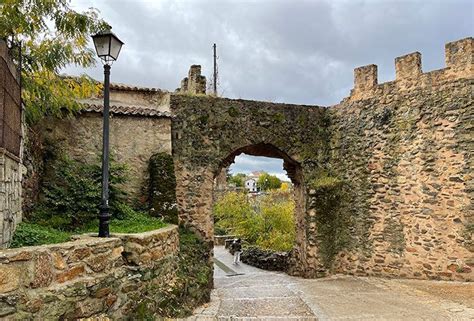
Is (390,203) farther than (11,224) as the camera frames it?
Yes

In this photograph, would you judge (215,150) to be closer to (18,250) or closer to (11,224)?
(11,224)

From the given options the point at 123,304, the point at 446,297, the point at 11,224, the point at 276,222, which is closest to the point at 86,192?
the point at 11,224

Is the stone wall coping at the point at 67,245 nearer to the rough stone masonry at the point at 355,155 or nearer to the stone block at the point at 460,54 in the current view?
the rough stone masonry at the point at 355,155

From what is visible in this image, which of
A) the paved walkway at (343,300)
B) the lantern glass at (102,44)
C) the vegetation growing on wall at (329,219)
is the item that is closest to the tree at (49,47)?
the lantern glass at (102,44)

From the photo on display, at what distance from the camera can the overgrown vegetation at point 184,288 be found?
6156 mm

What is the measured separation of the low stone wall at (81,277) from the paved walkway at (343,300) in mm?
1654

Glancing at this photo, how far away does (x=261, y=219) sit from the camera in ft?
71.9

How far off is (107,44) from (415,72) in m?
7.43

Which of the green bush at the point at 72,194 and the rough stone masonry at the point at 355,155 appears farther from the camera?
the rough stone masonry at the point at 355,155

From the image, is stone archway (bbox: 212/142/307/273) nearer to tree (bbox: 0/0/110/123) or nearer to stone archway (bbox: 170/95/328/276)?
stone archway (bbox: 170/95/328/276)

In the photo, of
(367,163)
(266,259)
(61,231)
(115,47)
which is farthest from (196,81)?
(266,259)

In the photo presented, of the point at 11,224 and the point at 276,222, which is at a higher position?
the point at 11,224

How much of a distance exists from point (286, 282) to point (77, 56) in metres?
7.59

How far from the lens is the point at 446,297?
25.6 ft
